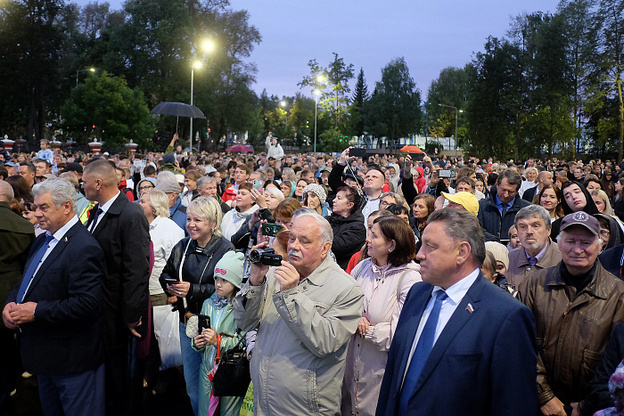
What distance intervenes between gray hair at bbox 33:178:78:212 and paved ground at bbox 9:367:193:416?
2247 mm

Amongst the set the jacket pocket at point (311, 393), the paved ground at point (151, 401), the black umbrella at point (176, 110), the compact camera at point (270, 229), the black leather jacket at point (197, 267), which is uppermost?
the black umbrella at point (176, 110)

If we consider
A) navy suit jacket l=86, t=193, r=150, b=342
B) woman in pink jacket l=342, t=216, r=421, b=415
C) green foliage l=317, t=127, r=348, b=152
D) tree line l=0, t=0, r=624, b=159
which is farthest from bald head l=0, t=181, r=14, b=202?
green foliage l=317, t=127, r=348, b=152

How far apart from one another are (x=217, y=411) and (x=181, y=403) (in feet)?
5.38

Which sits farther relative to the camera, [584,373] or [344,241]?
[344,241]

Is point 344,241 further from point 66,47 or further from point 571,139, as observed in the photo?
point 66,47

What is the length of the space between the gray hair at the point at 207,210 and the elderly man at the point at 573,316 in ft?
9.43

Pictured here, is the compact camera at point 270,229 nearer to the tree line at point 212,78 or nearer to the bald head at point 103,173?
the bald head at point 103,173

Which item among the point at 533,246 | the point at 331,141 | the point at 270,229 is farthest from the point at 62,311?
the point at 331,141

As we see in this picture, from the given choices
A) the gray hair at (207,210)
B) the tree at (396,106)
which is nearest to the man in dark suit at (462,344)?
the gray hair at (207,210)

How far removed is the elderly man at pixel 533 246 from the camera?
15.2ft

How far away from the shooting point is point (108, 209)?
4.76m

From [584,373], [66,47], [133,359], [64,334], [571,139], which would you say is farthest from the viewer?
[66,47]

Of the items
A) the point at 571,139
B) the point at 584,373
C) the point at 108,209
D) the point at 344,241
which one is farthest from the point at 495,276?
the point at 571,139

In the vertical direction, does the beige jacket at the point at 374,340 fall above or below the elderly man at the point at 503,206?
below
